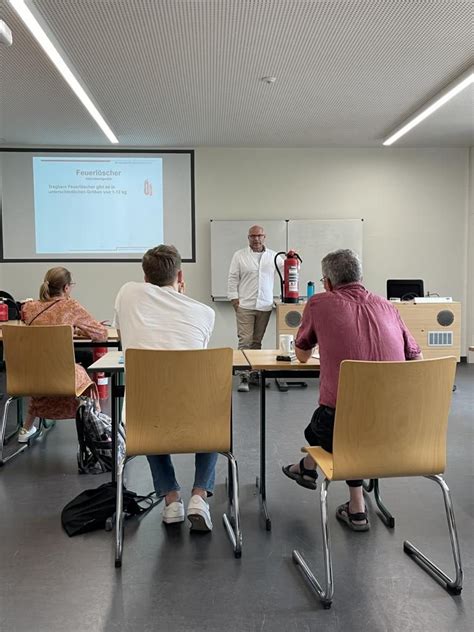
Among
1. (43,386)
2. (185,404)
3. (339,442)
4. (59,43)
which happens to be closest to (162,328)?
(185,404)

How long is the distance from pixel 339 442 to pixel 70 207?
575cm

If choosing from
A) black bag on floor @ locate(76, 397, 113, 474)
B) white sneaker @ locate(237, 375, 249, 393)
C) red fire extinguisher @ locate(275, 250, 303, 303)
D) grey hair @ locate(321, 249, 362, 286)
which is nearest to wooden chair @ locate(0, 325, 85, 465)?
black bag on floor @ locate(76, 397, 113, 474)

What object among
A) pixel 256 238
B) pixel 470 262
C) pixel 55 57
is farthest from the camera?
pixel 470 262

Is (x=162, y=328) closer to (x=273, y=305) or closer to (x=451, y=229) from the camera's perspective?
(x=273, y=305)

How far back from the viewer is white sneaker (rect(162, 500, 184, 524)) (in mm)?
2379

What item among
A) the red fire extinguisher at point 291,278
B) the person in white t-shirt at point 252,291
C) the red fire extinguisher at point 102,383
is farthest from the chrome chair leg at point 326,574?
the person in white t-shirt at point 252,291

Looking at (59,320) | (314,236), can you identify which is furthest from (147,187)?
(59,320)

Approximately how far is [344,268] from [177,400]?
34.1 inches

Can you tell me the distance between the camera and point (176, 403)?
6.73ft

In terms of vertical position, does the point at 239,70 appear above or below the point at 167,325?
above

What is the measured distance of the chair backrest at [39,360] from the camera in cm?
301

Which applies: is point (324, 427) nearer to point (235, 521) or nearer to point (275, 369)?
point (275, 369)

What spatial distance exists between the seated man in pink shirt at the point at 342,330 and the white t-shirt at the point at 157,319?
1.52ft

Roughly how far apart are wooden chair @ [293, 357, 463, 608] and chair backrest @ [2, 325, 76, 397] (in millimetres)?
1762
